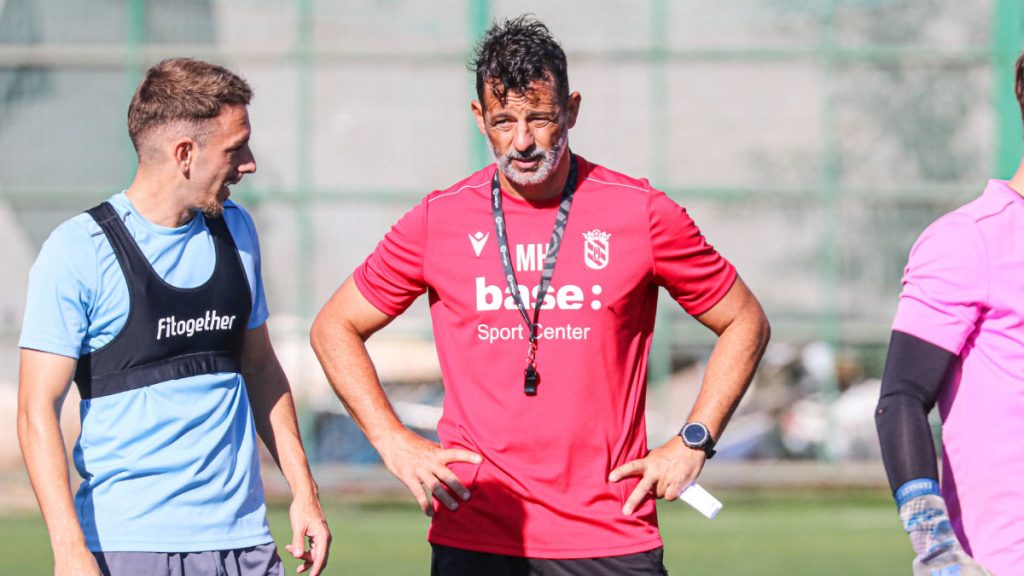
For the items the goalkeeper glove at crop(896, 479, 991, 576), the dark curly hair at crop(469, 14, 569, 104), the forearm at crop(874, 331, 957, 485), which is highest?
the dark curly hair at crop(469, 14, 569, 104)

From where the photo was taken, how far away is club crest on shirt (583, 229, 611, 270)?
4.27m

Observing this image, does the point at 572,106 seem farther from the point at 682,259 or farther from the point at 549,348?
the point at 549,348

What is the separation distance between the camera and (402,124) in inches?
525

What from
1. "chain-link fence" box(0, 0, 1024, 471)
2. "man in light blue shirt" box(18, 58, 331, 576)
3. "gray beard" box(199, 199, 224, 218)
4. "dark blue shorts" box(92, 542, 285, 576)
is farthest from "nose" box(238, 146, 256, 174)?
"chain-link fence" box(0, 0, 1024, 471)

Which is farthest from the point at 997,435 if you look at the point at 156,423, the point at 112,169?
the point at 112,169

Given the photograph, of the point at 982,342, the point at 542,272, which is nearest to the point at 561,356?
the point at 542,272

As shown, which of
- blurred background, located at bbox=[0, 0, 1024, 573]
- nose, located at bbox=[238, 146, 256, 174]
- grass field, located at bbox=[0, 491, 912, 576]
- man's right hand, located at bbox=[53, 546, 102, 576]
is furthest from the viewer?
blurred background, located at bbox=[0, 0, 1024, 573]

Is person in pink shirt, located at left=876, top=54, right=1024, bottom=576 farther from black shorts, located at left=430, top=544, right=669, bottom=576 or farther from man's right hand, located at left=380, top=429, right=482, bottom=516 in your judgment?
man's right hand, located at left=380, top=429, right=482, bottom=516

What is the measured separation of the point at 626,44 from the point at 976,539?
1006cm

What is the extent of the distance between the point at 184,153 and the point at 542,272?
3.42 ft

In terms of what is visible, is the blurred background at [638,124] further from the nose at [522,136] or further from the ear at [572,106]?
the nose at [522,136]

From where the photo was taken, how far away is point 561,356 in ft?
13.9

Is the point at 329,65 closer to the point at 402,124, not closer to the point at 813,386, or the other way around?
the point at 402,124

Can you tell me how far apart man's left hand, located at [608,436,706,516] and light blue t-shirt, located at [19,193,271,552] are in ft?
3.49
